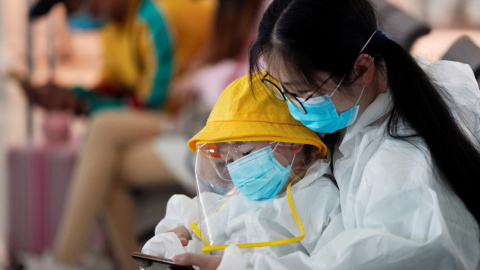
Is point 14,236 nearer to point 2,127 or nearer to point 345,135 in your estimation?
point 2,127

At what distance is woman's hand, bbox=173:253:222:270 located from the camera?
988 mm

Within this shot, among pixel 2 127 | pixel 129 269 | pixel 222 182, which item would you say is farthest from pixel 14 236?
pixel 222 182

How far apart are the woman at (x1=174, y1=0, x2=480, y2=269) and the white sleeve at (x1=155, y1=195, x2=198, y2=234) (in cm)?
22

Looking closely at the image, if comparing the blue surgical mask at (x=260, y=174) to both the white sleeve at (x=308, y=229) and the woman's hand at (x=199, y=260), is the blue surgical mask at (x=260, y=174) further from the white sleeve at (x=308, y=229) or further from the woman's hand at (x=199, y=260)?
the woman's hand at (x=199, y=260)

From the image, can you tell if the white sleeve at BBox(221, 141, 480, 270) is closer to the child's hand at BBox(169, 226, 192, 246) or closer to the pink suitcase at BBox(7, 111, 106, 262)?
the child's hand at BBox(169, 226, 192, 246)

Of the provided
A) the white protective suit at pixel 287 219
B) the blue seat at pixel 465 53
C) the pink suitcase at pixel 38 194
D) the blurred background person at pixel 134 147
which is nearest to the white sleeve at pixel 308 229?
the white protective suit at pixel 287 219

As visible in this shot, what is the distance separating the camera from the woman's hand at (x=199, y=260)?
99cm

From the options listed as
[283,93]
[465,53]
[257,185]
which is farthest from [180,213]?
[465,53]

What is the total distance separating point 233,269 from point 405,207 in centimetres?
24

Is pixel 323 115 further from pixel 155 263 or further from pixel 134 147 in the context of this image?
pixel 134 147

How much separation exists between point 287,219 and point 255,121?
0.50 feet

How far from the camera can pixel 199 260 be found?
999 mm

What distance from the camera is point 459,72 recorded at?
3.74 ft

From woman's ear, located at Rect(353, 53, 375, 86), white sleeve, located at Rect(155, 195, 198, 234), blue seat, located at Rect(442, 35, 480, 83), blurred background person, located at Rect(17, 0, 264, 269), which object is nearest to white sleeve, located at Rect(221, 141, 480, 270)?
woman's ear, located at Rect(353, 53, 375, 86)
